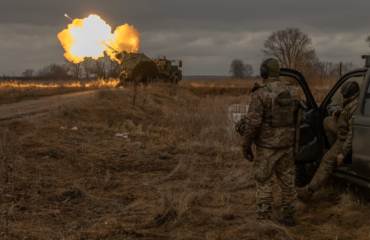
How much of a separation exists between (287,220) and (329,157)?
1157mm

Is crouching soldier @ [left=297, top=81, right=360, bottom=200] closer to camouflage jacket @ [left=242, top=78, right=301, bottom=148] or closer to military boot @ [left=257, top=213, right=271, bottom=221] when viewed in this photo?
camouflage jacket @ [left=242, top=78, right=301, bottom=148]

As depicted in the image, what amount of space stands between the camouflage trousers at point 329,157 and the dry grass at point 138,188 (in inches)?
14.5

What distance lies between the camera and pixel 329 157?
5215 mm

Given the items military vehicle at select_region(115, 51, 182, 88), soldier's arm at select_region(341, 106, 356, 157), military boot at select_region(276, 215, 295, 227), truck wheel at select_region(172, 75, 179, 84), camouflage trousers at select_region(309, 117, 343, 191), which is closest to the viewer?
military boot at select_region(276, 215, 295, 227)

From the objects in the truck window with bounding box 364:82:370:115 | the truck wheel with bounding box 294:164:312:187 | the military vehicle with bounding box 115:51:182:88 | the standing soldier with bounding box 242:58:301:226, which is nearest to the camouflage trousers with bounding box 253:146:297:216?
the standing soldier with bounding box 242:58:301:226

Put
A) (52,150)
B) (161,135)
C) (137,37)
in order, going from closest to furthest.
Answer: (52,150)
(161,135)
(137,37)

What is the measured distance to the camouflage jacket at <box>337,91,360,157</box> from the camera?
484 cm

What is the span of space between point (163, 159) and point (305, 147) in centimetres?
415

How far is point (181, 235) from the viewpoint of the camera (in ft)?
14.2

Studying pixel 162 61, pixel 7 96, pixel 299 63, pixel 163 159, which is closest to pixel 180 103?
pixel 162 61

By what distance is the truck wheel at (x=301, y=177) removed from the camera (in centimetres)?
611

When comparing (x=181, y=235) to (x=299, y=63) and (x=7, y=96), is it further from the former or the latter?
(x=299, y=63)

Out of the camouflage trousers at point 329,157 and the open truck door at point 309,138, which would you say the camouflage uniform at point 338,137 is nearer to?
the camouflage trousers at point 329,157

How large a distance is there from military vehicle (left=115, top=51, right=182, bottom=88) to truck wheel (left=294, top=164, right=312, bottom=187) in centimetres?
1832
